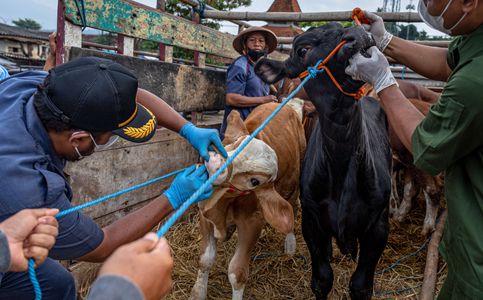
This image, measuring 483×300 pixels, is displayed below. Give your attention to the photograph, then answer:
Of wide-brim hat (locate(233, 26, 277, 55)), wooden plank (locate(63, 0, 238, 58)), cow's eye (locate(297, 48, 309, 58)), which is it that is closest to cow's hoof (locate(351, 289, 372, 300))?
cow's eye (locate(297, 48, 309, 58))

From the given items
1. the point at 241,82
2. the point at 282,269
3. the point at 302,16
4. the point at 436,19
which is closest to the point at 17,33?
the point at 302,16

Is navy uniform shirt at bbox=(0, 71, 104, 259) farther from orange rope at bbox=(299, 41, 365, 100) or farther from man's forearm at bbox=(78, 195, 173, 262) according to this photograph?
orange rope at bbox=(299, 41, 365, 100)

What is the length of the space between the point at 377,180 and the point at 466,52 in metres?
1.30

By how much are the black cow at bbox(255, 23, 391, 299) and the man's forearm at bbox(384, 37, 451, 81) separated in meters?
0.29

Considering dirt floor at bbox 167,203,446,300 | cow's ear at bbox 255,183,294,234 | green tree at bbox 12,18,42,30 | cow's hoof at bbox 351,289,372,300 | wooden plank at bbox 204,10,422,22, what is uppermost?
green tree at bbox 12,18,42,30

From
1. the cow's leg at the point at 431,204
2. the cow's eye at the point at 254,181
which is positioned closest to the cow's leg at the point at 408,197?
the cow's leg at the point at 431,204

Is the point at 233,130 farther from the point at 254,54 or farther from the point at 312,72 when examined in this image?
the point at 254,54

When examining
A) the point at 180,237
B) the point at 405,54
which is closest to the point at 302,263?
the point at 180,237

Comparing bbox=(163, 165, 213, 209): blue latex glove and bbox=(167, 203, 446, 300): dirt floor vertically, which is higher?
bbox=(163, 165, 213, 209): blue latex glove

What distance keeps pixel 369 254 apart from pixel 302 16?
337 centimetres

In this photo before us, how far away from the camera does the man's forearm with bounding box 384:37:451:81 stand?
7.52 feet

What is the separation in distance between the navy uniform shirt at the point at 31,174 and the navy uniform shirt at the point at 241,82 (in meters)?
2.85

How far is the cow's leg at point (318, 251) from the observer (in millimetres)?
3061

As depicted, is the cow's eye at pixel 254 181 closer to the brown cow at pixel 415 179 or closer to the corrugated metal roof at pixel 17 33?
the brown cow at pixel 415 179
